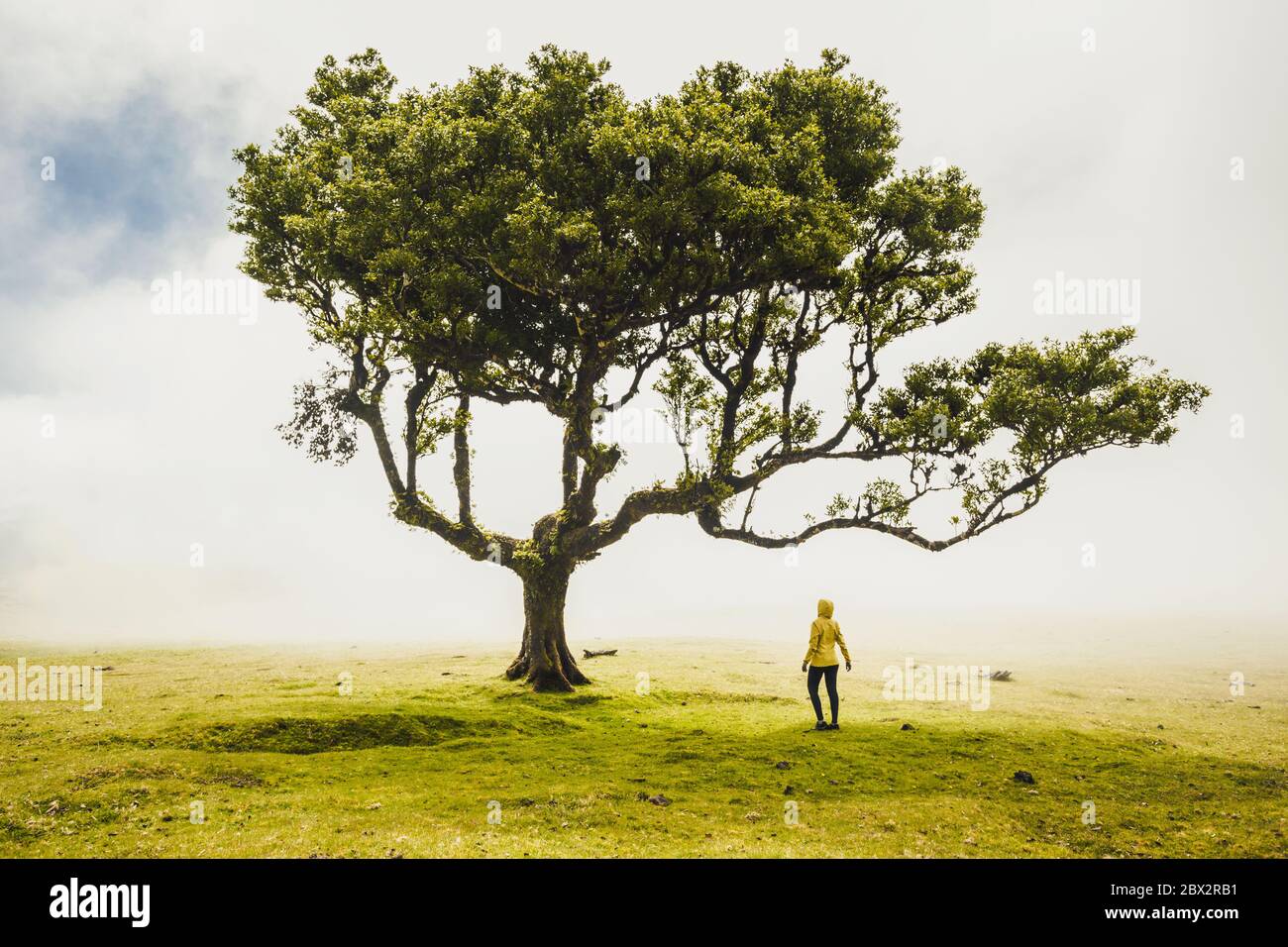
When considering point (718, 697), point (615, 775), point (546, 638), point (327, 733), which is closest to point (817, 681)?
point (615, 775)

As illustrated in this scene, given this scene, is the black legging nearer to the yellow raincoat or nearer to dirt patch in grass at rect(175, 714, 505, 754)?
the yellow raincoat

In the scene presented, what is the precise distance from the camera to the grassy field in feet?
37.9

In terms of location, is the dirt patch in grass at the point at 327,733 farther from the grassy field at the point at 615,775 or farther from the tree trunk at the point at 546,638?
the tree trunk at the point at 546,638

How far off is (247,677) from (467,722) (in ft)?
59.5

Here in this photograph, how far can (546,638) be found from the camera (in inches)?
1128

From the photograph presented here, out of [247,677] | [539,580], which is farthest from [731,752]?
[247,677]

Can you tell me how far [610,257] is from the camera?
898 inches

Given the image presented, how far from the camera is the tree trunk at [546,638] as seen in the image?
28125mm

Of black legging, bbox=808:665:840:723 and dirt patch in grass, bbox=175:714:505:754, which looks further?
black legging, bbox=808:665:840:723

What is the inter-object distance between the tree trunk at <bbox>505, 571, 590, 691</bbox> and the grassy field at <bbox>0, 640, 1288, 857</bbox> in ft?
3.69

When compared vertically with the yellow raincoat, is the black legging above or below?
below

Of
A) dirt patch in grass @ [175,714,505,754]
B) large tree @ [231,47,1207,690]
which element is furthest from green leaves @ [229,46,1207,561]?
dirt patch in grass @ [175,714,505,754]

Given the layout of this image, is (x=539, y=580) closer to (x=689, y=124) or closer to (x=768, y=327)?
(x=768, y=327)

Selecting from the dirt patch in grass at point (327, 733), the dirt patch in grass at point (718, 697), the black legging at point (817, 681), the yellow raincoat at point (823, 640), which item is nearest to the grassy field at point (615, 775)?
the dirt patch in grass at point (327, 733)
